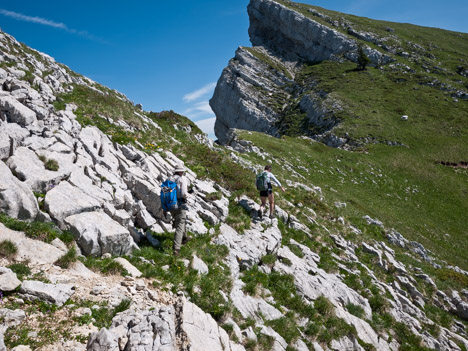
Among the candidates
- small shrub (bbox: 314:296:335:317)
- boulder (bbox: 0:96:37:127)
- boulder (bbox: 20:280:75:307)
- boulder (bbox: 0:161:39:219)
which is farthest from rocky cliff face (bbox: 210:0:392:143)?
boulder (bbox: 20:280:75:307)

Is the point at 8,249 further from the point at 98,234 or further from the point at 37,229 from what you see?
the point at 98,234

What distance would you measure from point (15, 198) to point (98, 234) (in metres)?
2.51

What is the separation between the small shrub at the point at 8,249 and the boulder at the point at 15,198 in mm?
1319

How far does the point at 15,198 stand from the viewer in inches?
298

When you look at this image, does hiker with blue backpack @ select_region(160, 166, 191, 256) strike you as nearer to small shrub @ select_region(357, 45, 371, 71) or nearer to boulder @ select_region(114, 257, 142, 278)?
boulder @ select_region(114, 257, 142, 278)

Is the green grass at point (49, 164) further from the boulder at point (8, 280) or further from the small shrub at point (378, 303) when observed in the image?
the small shrub at point (378, 303)

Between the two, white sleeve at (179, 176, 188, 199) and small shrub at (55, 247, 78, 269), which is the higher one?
white sleeve at (179, 176, 188, 199)

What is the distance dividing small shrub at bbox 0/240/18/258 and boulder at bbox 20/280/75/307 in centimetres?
123

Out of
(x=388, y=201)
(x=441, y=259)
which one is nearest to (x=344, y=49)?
(x=388, y=201)

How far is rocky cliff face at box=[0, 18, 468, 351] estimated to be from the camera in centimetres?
582

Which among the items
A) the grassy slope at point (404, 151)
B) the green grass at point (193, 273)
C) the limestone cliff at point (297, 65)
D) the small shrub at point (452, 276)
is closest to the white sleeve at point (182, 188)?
the green grass at point (193, 273)

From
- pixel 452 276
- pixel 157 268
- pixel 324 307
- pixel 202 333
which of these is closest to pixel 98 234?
pixel 157 268

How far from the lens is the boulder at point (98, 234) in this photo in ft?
26.2

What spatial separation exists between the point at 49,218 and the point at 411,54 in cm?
12036
